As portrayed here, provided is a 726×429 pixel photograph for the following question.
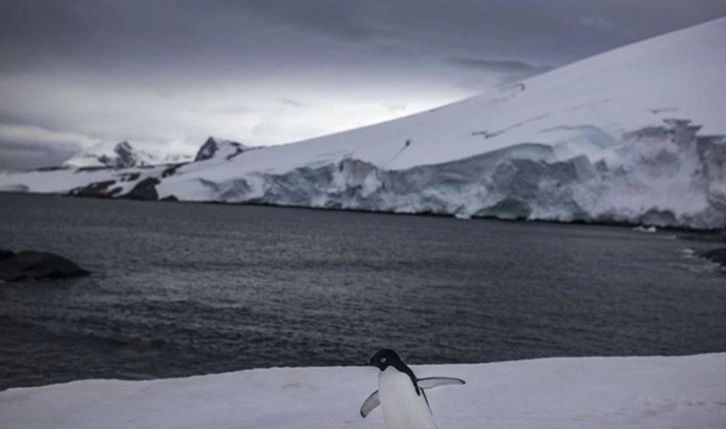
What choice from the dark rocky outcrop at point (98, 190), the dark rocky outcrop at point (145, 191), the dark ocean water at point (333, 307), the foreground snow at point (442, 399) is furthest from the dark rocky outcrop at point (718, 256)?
the dark rocky outcrop at point (98, 190)

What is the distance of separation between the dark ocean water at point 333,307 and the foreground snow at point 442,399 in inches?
341

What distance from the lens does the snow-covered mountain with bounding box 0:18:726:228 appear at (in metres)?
69.1

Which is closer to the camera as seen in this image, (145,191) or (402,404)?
(402,404)

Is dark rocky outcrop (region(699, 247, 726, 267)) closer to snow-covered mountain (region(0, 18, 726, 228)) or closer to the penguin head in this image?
snow-covered mountain (region(0, 18, 726, 228))

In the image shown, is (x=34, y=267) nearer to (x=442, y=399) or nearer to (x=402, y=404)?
(x=442, y=399)

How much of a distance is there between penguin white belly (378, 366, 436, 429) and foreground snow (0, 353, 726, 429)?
96 centimetres

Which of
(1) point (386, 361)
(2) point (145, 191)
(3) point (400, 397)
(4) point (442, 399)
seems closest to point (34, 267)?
(4) point (442, 399)

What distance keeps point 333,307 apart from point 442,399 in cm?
1925

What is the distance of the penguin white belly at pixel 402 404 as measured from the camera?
6102mm

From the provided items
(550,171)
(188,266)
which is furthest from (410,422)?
(550,171)

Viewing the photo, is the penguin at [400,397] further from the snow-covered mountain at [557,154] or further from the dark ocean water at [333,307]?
the snow-covered mountain at [557,154]

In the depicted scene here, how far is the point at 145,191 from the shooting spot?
148 m

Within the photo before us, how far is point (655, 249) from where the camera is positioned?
180ft

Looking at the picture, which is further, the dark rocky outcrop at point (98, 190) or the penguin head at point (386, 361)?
the dark rocky outcrop at point (98, 190)
